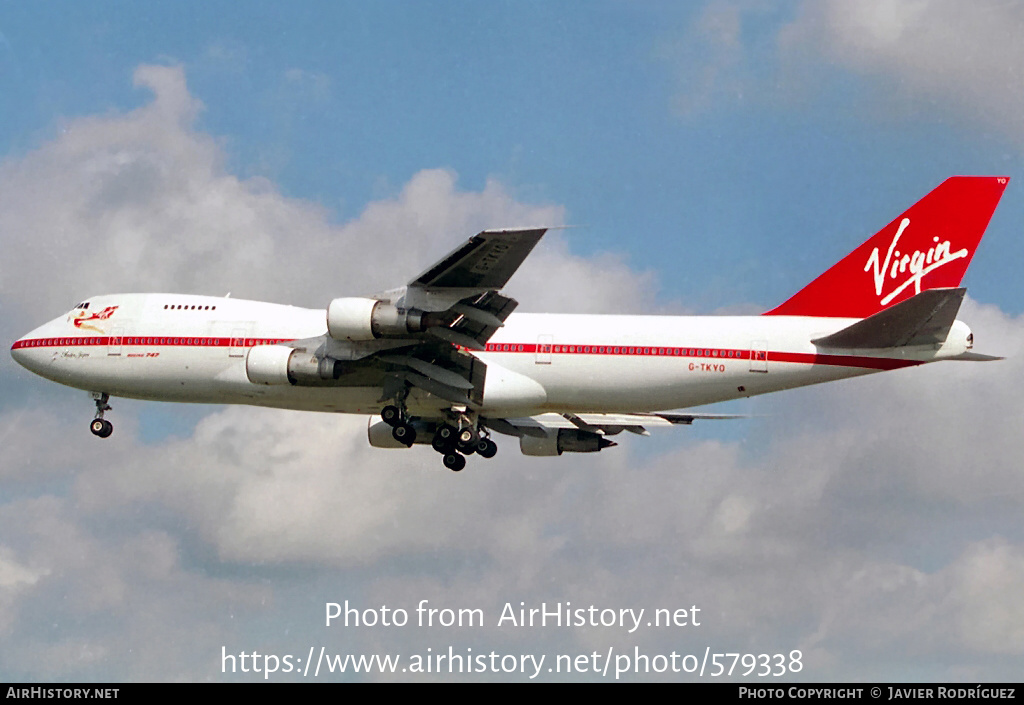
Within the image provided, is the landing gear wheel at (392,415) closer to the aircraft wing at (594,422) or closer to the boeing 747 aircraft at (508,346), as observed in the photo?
the boeing 747 aircraft at (508,346)

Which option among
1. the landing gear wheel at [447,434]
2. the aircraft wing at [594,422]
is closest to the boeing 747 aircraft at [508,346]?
the landing gear wheel at [447,434]

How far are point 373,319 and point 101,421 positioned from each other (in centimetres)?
1251

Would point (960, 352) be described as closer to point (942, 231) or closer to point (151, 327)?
point (942, 231)

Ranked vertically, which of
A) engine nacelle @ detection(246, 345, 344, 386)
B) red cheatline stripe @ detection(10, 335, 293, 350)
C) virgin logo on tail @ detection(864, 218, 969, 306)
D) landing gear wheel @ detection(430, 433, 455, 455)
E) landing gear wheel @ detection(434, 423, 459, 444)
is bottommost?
landing gear wheel @ detection(430, 433, 455, 455)

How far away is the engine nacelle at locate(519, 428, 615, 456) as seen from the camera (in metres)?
43.7

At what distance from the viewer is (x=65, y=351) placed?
40.2 meters

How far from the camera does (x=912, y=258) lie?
36750 millimetres

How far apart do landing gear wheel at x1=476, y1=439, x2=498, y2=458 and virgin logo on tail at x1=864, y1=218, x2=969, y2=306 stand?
12661 mm

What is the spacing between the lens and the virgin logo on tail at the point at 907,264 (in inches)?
1437

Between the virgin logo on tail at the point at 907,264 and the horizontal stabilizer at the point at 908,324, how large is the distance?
2508mm

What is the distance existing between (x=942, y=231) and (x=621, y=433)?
1321cm

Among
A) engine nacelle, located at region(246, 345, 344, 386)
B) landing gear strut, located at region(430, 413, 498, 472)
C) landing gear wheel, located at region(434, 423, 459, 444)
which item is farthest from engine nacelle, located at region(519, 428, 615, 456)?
engine nacelle, located at region(246, 345, 344, 386)

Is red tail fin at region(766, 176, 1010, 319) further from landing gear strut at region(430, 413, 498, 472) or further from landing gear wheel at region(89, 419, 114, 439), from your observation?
landing gear wheel at region(89, 419, 114, 439)
